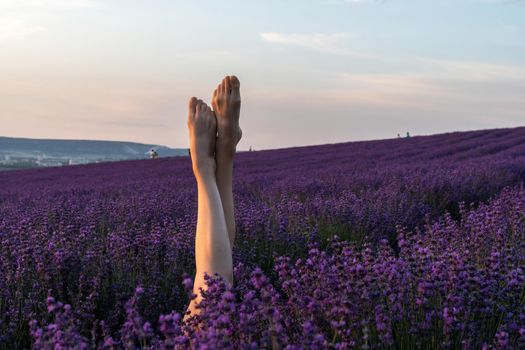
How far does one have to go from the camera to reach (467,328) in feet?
5.67

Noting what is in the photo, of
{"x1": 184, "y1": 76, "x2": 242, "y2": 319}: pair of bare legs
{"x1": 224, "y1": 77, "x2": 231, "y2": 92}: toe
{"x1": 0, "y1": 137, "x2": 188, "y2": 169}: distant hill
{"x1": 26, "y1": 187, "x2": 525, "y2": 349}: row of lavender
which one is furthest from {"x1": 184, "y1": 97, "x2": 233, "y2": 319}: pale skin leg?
{"x1": 0, "y1": 137, "x2": 188, "y2": 169}: distant hill

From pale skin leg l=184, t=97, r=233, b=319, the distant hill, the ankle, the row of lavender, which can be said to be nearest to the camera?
the row of lavender

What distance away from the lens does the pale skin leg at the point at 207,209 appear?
225 cm

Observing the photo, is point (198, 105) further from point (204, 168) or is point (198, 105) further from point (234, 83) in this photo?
point (204, 168)

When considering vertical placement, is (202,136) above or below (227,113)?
below

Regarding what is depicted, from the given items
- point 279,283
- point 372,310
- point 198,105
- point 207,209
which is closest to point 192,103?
point 198,105

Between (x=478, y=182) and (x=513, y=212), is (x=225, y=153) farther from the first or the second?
(x=478, y=182)

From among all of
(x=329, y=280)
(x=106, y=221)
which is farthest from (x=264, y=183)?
(x=329, y=280)

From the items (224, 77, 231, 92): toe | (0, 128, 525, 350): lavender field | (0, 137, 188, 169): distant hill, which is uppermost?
(0, 137, 188, 169): distant hill

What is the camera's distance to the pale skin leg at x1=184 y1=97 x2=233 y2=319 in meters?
2.25

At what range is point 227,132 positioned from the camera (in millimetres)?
2934

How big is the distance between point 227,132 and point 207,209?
0.63 metres

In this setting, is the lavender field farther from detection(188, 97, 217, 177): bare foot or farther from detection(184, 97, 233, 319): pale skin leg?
detection(188, 97, 217, 177): bare foot

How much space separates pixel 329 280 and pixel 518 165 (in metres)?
7.41
